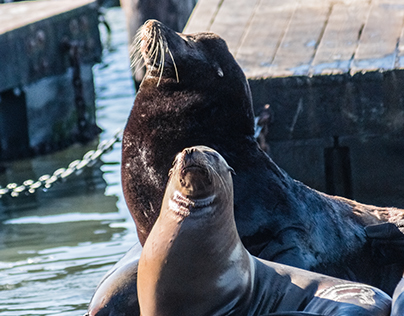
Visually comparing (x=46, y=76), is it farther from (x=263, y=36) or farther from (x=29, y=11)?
(x=263, y=36)

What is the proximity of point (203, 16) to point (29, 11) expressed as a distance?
4.77m

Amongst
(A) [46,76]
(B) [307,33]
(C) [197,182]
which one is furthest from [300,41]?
(A) [46,76]

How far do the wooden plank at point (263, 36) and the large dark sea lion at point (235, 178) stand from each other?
1.96 meters

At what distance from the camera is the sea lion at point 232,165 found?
3.79m

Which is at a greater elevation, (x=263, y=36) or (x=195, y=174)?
(x=195, y=174)

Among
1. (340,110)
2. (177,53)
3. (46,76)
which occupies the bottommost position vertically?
(46,76)

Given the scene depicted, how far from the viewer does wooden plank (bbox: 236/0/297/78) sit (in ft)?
20.0

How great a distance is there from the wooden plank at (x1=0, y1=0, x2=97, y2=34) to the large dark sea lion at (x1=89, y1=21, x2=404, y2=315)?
5814 millimetres

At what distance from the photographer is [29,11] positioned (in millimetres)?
11023

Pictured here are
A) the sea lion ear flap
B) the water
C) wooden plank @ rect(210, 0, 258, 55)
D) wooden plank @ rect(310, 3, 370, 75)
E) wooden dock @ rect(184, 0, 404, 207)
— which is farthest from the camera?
Result: wooden plank @ rect(210, 0, 258, 55)

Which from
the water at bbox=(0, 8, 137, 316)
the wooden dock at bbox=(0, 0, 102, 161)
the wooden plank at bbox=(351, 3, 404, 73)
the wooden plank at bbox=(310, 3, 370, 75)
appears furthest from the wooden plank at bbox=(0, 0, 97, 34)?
the wooden plank at bbox=(351, 3, 404, 73)

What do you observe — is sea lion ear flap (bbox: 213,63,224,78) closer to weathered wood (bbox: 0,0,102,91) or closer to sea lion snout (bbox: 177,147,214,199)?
sea lion snout (bbox: 177,147,214,199)

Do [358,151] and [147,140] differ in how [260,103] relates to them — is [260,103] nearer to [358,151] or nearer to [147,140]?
[358,151]

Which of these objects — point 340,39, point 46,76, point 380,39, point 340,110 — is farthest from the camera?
point 46,76
